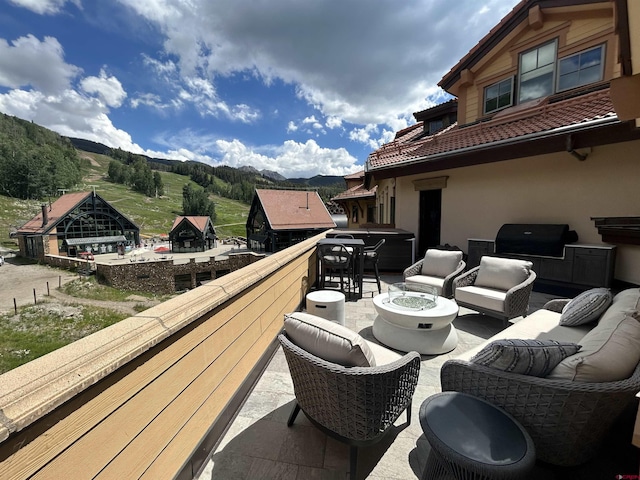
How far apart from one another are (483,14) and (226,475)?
9305 millimetres

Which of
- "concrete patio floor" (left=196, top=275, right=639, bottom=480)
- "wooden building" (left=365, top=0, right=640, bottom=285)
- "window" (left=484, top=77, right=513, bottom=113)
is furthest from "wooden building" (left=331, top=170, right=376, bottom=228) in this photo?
"concrete patio floor" (left=196, top=275, right=639, bottom=480)

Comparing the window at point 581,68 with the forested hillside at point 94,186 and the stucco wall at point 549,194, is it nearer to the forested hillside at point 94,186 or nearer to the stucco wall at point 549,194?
the stucco wall at point 549,194

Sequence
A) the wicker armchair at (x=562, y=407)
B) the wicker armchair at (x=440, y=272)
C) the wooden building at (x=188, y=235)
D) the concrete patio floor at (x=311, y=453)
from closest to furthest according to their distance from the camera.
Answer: the wicker armchair at (x=562, y=407), the concrete patio floor at (x=311, y=453), the wicker armchair at (x=440, y=272), the wooden building at (x=188, y=235)

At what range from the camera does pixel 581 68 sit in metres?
5.38

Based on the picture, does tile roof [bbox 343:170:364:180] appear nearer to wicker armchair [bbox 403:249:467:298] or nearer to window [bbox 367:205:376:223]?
window [bbox 367:205:376:223]

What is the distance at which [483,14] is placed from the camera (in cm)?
627

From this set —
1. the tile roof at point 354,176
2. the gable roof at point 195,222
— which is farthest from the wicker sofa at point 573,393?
the gable roof at point 195,222

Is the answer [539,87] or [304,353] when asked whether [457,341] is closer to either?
[304,353]

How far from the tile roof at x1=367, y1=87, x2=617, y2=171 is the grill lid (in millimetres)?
1822

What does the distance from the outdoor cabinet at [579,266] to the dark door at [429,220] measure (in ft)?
8.14

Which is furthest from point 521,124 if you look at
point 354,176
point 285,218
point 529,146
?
point 285,218

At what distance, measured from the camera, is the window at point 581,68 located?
205 inches

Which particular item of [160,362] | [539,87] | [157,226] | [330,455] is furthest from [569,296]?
[157,226]

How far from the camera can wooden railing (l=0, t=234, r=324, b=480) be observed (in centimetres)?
75
